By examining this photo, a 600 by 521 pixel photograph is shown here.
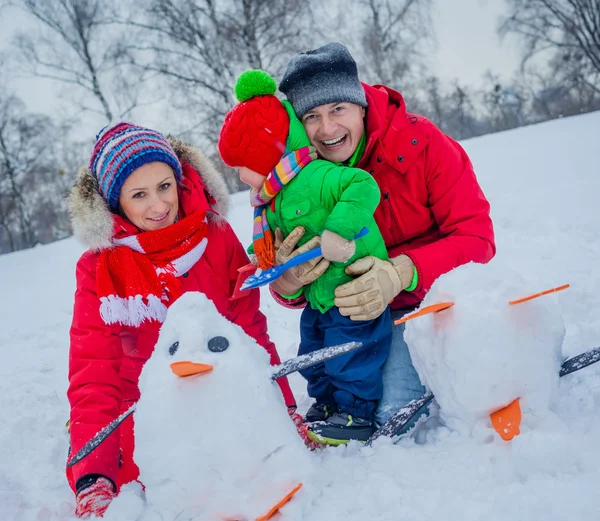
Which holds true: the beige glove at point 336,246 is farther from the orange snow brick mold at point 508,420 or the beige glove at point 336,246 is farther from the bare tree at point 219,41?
the bare tree at point 219,41

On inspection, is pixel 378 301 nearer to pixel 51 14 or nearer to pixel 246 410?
pixel 246 410

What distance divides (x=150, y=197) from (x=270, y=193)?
1.59 ft

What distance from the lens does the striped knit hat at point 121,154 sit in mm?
1781

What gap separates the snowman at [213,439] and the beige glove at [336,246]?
0.51 metres

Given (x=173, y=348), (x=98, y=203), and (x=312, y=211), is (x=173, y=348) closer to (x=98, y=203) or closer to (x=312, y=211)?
(x=312, y=211)

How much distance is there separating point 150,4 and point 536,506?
12144 millimetres

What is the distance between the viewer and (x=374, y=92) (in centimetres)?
186

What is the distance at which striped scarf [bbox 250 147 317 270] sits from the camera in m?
1.66

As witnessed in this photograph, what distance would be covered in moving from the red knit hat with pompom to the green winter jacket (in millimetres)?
52

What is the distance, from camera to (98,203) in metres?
1.78

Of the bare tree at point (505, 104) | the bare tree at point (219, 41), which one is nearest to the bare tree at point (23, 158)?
the bare tree at point (219, 41)

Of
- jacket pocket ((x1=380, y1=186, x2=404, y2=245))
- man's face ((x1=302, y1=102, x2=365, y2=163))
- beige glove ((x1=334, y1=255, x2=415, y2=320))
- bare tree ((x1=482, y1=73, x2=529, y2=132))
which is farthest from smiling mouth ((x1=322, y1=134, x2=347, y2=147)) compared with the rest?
bare tree ((x1=482, y1=73, x2=529, y2=132))

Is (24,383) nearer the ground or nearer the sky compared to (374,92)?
nearer the ground

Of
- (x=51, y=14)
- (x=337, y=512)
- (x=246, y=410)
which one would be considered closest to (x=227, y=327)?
(x=246, y=410)
